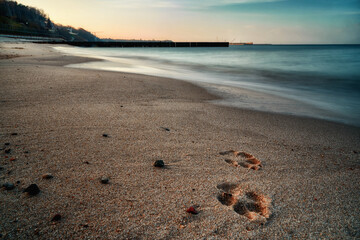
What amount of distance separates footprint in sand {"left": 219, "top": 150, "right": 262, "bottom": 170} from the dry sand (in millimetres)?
12

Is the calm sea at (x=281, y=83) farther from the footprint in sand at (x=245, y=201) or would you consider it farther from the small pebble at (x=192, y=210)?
the small pebble at (x=192, y=210)

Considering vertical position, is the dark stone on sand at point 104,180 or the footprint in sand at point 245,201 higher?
the dark stone on sand at point 104,180

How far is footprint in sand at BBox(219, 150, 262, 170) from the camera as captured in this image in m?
2.38

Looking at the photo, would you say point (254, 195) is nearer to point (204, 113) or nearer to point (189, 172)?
point (189, 172)

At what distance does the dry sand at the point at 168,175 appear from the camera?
4.85 feet

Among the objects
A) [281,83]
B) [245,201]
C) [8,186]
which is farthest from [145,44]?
[245,201]

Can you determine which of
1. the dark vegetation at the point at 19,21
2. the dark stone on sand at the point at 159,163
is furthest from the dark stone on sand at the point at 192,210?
the dark vegetation at the point at 19,21

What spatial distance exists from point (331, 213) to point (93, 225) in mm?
1850

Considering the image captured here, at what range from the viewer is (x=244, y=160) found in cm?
250

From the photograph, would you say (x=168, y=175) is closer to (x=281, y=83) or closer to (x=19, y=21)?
(x=281, y=83)

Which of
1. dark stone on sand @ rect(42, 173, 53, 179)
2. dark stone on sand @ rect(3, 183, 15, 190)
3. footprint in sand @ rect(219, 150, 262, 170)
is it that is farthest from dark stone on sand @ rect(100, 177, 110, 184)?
footprint in sand @ rect(219, 150, 262, 170)

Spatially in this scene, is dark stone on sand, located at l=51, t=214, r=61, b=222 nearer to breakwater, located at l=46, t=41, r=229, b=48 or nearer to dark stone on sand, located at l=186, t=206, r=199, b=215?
dark stone on sand, located at l=186, t=206, r=199, b=215

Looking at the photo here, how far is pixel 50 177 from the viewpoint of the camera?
1.84 metres

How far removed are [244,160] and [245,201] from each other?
2.49 feet
